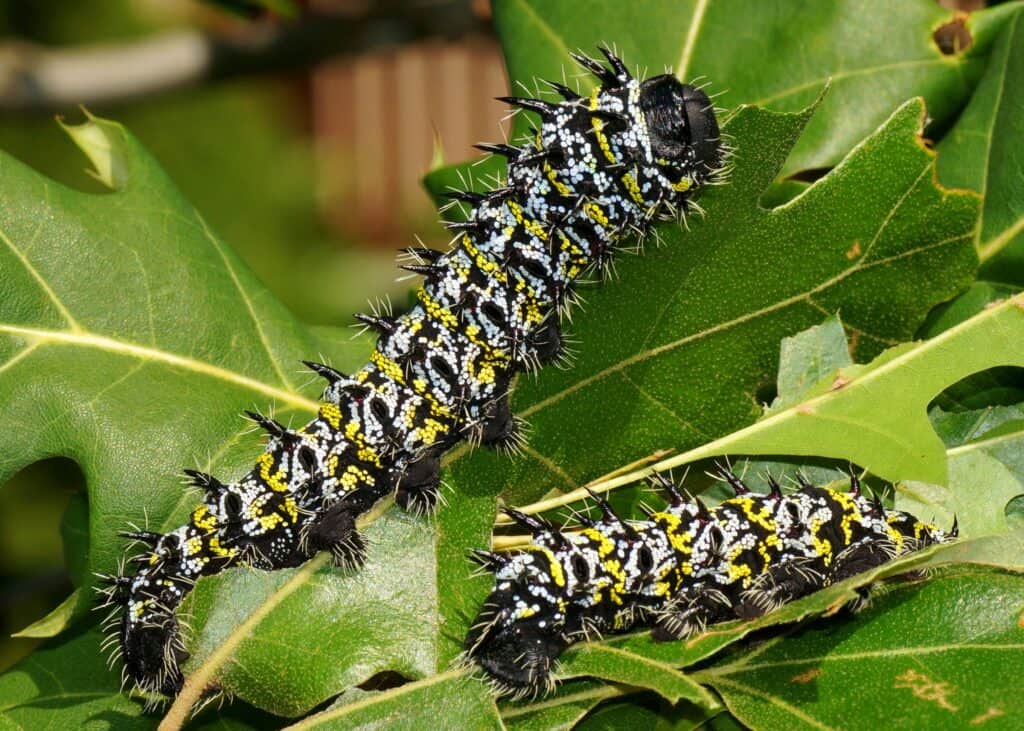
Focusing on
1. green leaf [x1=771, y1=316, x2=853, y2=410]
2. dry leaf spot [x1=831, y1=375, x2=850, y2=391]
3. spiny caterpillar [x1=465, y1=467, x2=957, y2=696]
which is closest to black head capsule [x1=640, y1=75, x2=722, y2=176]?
green leaf [x1=771, y1=316, x2=853, y2=410]

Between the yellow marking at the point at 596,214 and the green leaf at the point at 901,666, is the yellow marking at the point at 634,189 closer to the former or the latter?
the yellow marking at the point at 596,214

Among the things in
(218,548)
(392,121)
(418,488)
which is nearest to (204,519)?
(218,548)

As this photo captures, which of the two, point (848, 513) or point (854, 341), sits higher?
point (854, 341)

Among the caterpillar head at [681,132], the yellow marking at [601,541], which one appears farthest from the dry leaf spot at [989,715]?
the caterpillar head at [681,132]

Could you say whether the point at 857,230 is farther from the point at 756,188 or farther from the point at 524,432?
the point at 524,432

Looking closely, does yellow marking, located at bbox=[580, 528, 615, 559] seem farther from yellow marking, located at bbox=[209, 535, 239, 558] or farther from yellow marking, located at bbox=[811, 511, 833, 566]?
yellow marking, located at bbox=[209, 535, 239, 558]

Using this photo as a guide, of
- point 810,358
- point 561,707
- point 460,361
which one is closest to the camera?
point 561,707

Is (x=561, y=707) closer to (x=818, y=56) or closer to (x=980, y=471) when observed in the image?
(x=980, y=471)
